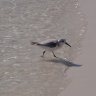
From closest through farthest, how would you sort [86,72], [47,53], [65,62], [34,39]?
[86,72] < [65,62] < [47,53] < [34,39]

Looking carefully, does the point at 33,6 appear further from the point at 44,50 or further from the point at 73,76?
the point at 73,76

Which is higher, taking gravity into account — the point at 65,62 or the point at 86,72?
the point at 86,72

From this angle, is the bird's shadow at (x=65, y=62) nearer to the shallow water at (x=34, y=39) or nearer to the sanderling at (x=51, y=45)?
the shallow water at (x=34, y=39)

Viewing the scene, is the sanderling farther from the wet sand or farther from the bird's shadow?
the wet sand

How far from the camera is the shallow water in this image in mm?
6805

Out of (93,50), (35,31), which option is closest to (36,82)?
(93,50)

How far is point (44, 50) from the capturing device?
782 cm

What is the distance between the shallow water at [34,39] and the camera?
22.3 ft

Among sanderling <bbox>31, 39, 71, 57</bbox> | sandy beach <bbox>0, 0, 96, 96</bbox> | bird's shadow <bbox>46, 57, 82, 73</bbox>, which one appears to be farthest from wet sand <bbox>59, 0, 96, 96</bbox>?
sanderling <bbox>31, 39, 71, 57</bbox>

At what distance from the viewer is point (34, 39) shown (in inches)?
336

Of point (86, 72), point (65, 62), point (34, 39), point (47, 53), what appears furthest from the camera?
point (34, 39)

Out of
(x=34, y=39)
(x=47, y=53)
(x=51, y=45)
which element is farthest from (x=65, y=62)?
(x=34, y=39)

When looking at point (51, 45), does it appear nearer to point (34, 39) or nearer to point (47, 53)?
point (47, 53)

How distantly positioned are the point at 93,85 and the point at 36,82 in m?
0.98
